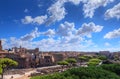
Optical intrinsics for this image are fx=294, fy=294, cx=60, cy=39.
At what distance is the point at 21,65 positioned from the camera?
100m

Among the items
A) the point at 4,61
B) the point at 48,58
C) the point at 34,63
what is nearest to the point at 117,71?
the point at 4,61

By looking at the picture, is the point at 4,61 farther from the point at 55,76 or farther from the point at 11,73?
the point at 55,76

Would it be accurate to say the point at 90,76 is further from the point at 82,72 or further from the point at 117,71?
the point at 117,71

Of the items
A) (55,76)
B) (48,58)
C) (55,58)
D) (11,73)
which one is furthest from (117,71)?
(55,58)

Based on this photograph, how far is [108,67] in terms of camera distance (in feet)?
90.2

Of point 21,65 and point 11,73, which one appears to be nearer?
point 11,73

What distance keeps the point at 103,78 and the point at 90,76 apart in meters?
1.07

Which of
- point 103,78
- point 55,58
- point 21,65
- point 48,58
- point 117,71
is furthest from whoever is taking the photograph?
point 55,58

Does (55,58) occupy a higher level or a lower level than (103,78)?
higher

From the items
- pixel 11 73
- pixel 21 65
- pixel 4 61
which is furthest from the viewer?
pixel 21 65

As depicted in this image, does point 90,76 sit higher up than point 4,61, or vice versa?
point 4,61

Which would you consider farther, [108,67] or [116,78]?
[108,67]

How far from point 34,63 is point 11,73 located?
33691 millimetres

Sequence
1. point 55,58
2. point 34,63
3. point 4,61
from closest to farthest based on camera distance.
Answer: point 4,61 < point 34,63 < point 55,58
